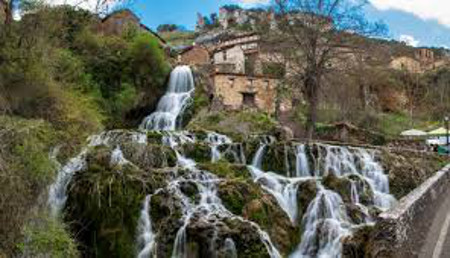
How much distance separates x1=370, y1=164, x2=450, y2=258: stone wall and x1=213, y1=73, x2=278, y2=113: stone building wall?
2009 cm

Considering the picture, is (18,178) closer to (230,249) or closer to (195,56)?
(230,249)

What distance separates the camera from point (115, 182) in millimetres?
9703

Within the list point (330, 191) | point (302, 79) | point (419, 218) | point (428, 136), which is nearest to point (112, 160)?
point (330, 191)

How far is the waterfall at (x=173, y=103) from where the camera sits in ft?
74.6

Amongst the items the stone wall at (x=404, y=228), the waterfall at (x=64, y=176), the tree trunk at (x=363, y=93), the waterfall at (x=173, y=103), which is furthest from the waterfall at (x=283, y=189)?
the tree trunk at (x=363, y=93)

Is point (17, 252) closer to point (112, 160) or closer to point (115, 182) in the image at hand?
point (115, 182)

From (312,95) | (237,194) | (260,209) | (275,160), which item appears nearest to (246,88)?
(312,95)

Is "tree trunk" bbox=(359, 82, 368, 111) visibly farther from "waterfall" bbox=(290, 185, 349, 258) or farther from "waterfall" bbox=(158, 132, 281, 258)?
"waterfall" bbox=(158, 132, 281, 258)

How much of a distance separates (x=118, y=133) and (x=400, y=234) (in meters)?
11.5

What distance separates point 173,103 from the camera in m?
24.4

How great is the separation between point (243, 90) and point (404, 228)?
24338 mm

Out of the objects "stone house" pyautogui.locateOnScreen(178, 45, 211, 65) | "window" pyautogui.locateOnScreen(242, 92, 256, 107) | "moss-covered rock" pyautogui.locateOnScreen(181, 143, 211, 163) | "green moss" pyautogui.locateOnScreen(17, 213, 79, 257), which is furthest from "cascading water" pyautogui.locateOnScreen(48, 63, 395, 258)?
"stone house" pyautogui.locateOnScreen(178, 45, 211, 65)

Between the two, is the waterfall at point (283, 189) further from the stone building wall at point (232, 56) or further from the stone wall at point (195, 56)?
the stone building wall at point (232, 56)

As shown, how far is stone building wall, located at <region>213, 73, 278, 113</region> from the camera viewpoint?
29234mm
